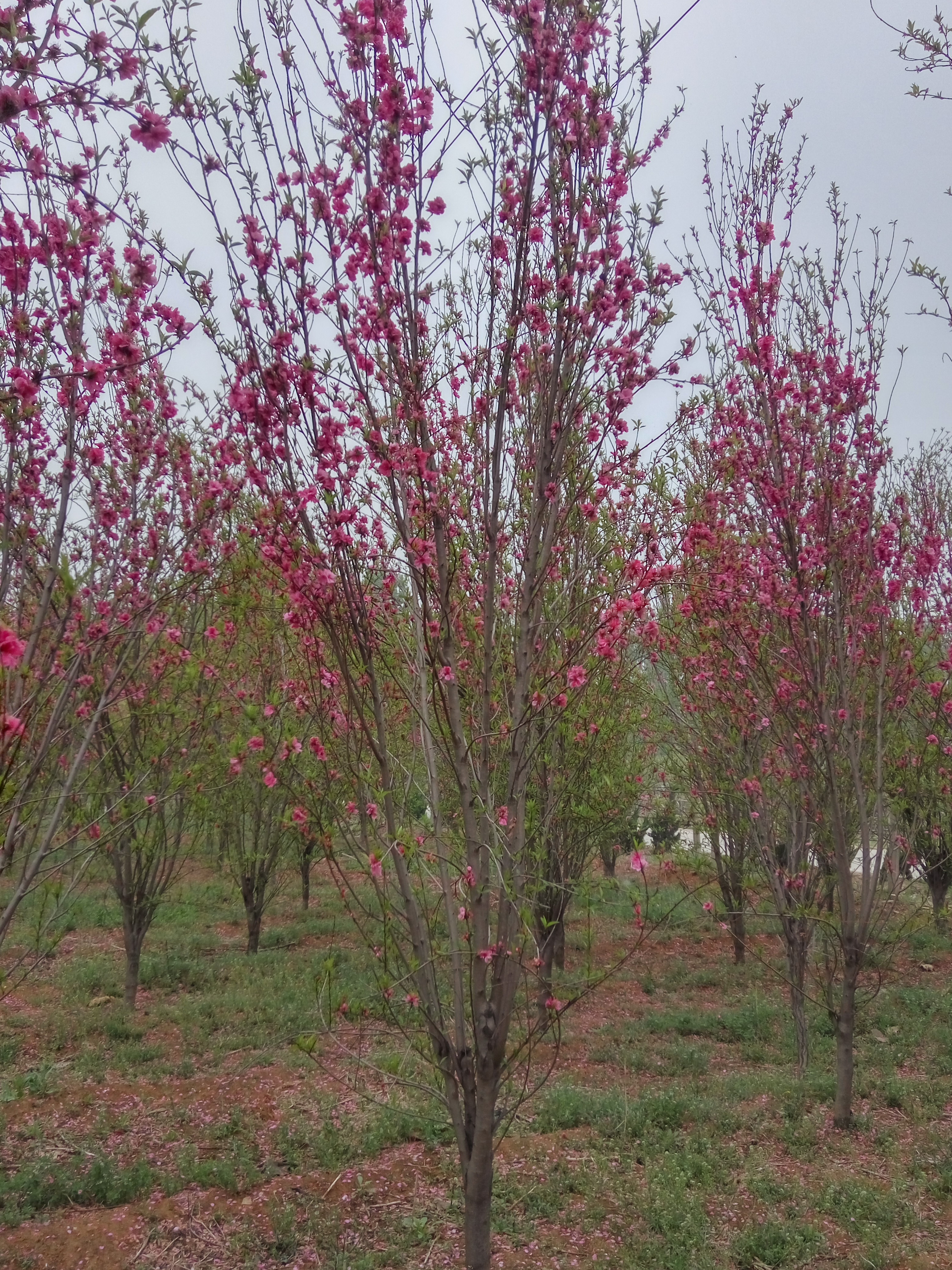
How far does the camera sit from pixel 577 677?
324 cm

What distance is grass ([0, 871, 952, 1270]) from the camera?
4.44 meters

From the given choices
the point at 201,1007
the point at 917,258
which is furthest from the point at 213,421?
the point at 201,1007

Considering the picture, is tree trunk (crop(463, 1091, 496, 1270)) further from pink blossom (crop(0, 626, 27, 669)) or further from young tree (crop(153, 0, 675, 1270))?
pink blossom (crop(0, 626, 27, 669))

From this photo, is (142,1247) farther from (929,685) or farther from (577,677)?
(929,685)

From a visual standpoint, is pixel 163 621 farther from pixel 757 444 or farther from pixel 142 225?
pixel 757 444

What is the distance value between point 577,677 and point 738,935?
1071 cm

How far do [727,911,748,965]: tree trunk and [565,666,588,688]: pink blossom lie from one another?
957cm

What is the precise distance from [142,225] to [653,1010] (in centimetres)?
982

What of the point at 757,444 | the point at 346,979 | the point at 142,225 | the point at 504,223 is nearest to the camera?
the point at 504,223

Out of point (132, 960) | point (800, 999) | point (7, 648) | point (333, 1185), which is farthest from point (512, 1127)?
point (7, 648)

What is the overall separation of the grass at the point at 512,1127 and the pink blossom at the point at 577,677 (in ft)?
2.59

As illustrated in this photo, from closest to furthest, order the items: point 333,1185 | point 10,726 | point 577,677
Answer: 1. point 10,726
2. point 577,677
3. point 333,1185

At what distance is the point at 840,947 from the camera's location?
6.00m

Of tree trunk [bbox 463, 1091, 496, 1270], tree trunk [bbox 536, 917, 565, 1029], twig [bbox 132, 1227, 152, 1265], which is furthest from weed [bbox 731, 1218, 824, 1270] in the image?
twig [bbox 132, 1227, 152, 1265]
